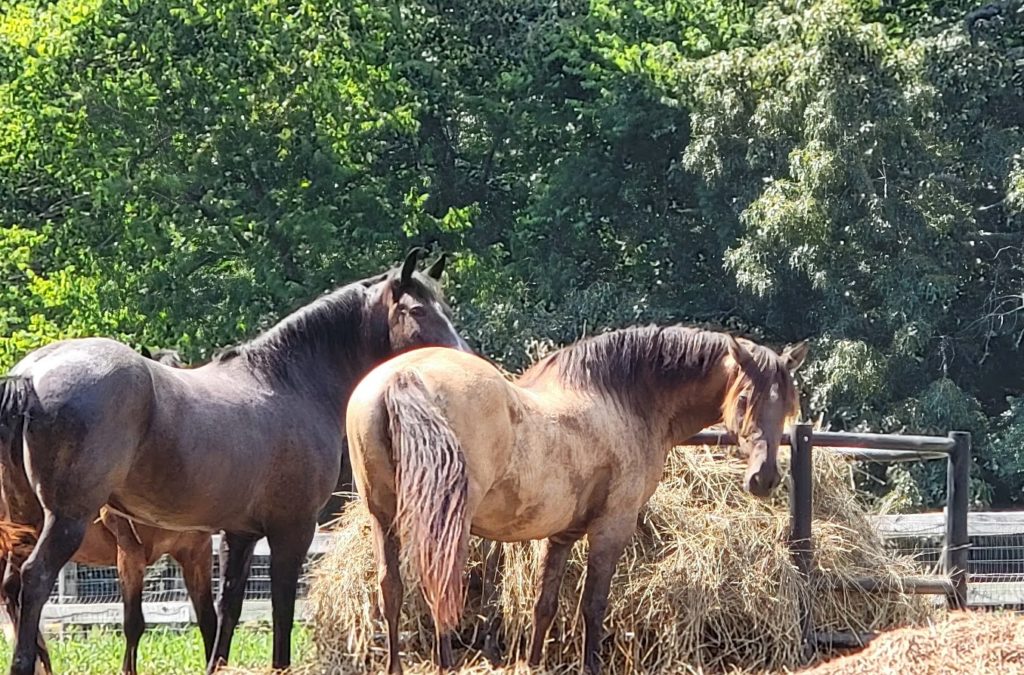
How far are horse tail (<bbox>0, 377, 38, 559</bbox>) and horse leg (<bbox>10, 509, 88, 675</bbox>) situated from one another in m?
0.31

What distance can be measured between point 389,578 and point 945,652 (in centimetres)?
276

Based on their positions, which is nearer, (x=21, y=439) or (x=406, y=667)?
(x=21, y=439)

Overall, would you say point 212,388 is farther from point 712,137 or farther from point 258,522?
point 712,137

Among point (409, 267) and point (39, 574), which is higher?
point (409, 267)

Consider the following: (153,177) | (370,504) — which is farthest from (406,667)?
(153,177)

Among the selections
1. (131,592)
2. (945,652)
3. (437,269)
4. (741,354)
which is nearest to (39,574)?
(131,592)

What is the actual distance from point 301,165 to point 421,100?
2.67 m

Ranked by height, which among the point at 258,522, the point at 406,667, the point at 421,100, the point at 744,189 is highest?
the point at 421,100

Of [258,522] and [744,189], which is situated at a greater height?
[744,189]

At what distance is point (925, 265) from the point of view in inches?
671

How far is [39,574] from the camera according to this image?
5672 millimetres

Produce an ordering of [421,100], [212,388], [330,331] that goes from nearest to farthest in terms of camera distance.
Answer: [212,388] < [330,331] < [421,100]

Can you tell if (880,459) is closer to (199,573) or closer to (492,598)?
(492,598)

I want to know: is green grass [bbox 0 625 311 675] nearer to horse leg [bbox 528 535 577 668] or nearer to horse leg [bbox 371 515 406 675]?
horse leg [bbox 528 535 577 668]
